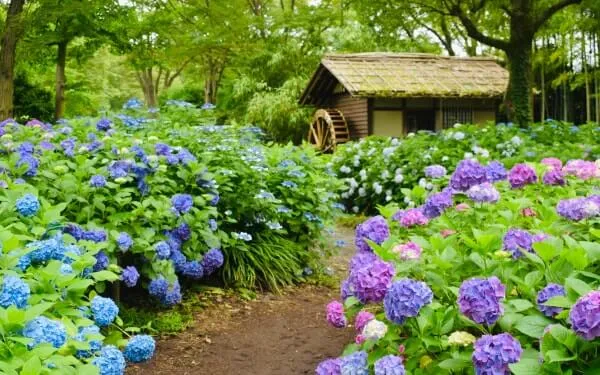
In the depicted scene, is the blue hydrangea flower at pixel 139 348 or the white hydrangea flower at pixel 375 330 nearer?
the white hydrangea flower at pixel 375 330

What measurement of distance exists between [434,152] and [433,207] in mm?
5909

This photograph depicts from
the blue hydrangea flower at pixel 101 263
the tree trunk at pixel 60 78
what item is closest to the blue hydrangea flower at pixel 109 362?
the blue hydrangea flower at pixel 101 263

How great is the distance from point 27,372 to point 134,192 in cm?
283

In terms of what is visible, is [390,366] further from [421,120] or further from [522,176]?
[421,120]

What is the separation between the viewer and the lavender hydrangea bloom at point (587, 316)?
4.53ft

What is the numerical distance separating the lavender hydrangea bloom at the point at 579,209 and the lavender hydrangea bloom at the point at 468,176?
27.2 inches

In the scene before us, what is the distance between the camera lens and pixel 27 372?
1.37m

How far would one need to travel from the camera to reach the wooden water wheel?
16.5 m

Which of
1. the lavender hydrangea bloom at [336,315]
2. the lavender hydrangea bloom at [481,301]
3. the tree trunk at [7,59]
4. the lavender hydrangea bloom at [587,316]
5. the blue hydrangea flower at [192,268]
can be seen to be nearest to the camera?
the lavender hydrangea bloom at [587,316]

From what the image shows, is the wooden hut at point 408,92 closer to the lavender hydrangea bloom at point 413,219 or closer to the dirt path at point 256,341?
the dirt path at point 256,341

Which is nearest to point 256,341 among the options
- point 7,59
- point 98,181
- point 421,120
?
point 98,181

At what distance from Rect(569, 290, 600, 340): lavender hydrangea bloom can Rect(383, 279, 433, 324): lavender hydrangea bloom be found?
429mm

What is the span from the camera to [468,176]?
2.94 m

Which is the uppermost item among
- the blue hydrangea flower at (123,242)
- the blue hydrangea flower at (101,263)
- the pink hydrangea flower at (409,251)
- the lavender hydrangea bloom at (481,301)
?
the pink hydrangea flower at (409,251)
